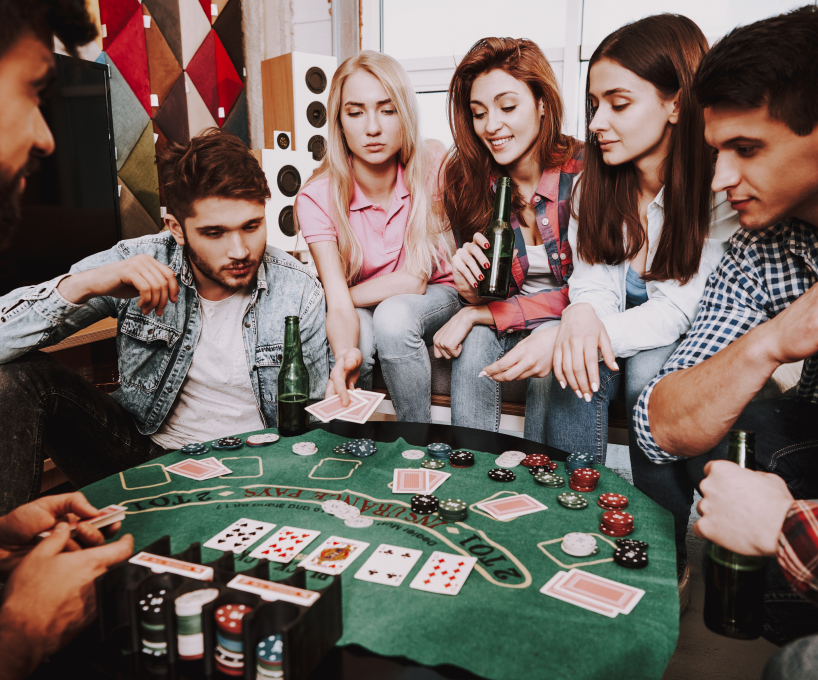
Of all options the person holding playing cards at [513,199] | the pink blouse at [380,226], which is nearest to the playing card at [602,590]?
the person holding playing cards at [513,199]

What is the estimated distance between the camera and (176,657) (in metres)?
0.76

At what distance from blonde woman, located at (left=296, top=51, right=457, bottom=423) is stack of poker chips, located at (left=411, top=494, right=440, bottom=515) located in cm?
103

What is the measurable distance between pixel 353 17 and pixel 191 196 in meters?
3.90

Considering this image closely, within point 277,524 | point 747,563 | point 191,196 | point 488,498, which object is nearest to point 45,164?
point 191,196

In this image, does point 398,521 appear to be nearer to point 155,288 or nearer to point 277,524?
point 277,524

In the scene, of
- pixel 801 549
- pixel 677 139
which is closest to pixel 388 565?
pixel 801 549

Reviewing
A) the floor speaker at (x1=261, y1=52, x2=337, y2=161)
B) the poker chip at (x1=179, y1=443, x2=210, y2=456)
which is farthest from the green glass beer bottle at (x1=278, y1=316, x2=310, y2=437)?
the floor speaker at (x1=261, y1=52, x2=337, y2=161)

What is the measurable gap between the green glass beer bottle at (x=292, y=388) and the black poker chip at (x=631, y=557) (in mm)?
837

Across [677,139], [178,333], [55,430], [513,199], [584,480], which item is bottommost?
[55,430]

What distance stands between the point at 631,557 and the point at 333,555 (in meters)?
0.47

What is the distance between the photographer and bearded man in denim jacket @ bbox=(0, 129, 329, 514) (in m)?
1.62

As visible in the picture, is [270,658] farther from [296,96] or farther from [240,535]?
[296,96]

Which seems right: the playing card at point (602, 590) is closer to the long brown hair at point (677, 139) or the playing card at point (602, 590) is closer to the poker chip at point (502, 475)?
the poker chip at point (502, 475)

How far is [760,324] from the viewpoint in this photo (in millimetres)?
1280
